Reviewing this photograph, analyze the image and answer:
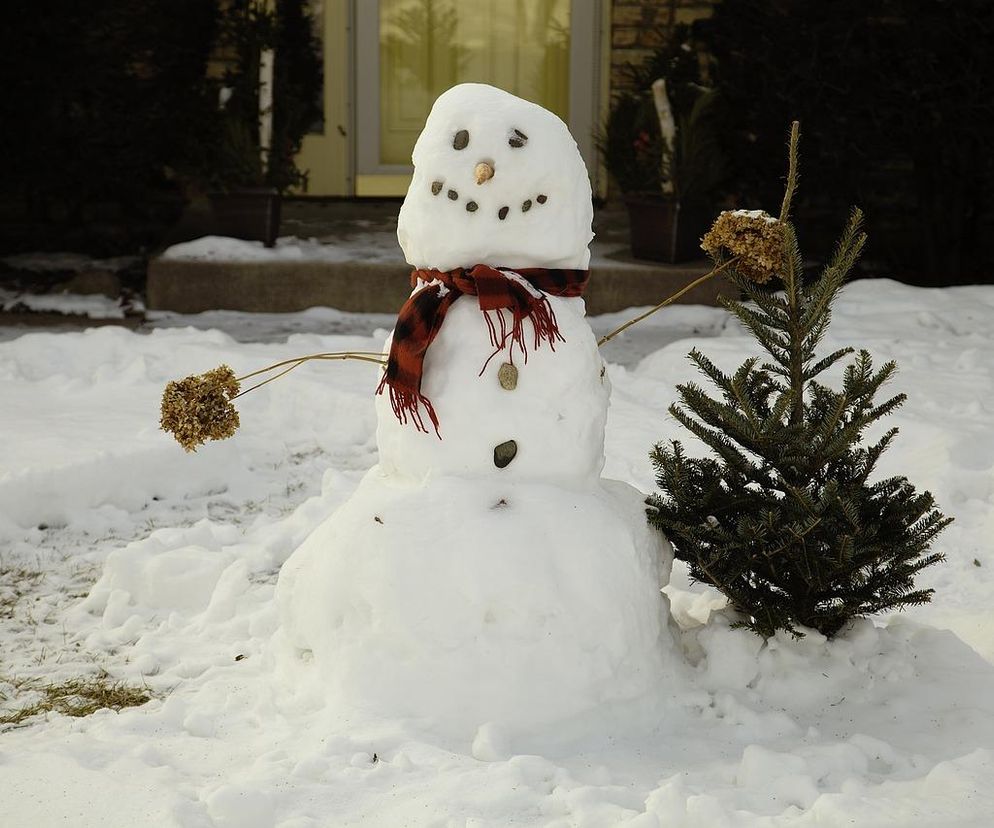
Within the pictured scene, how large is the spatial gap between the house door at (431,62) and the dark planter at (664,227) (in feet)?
8.79

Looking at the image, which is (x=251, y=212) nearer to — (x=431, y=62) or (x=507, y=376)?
(x=431, y=62)

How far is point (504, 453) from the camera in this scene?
2973 mm

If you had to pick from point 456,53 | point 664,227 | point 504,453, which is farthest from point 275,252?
point 504,453

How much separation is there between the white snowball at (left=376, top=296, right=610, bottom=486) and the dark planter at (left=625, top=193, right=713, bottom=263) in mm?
5216

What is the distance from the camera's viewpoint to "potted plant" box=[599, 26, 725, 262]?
8.05m

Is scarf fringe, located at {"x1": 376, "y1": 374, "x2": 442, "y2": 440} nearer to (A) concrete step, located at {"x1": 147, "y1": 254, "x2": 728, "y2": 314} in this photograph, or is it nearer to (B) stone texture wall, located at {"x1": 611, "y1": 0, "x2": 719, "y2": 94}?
(A) concrete step, located at {"x1": 147, "y1": 254, "x2": 728, "y2": 314}

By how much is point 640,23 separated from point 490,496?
26.9 feet

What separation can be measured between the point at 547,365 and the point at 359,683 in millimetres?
828

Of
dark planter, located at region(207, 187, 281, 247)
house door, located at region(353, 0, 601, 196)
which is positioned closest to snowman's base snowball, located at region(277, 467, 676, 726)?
dark planter, located at region(207, 187, 281, 247)

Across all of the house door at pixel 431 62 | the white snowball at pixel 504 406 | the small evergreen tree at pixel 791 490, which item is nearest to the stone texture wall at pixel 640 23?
the house door at pixel 431 62

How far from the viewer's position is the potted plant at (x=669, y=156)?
805 cm

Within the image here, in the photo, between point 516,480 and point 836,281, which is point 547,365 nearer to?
point 516,480

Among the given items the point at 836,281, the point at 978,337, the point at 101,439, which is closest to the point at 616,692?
the point at 836,281

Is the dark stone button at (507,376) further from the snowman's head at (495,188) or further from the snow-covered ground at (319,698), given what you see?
the snow-covered ground at (319,698)
